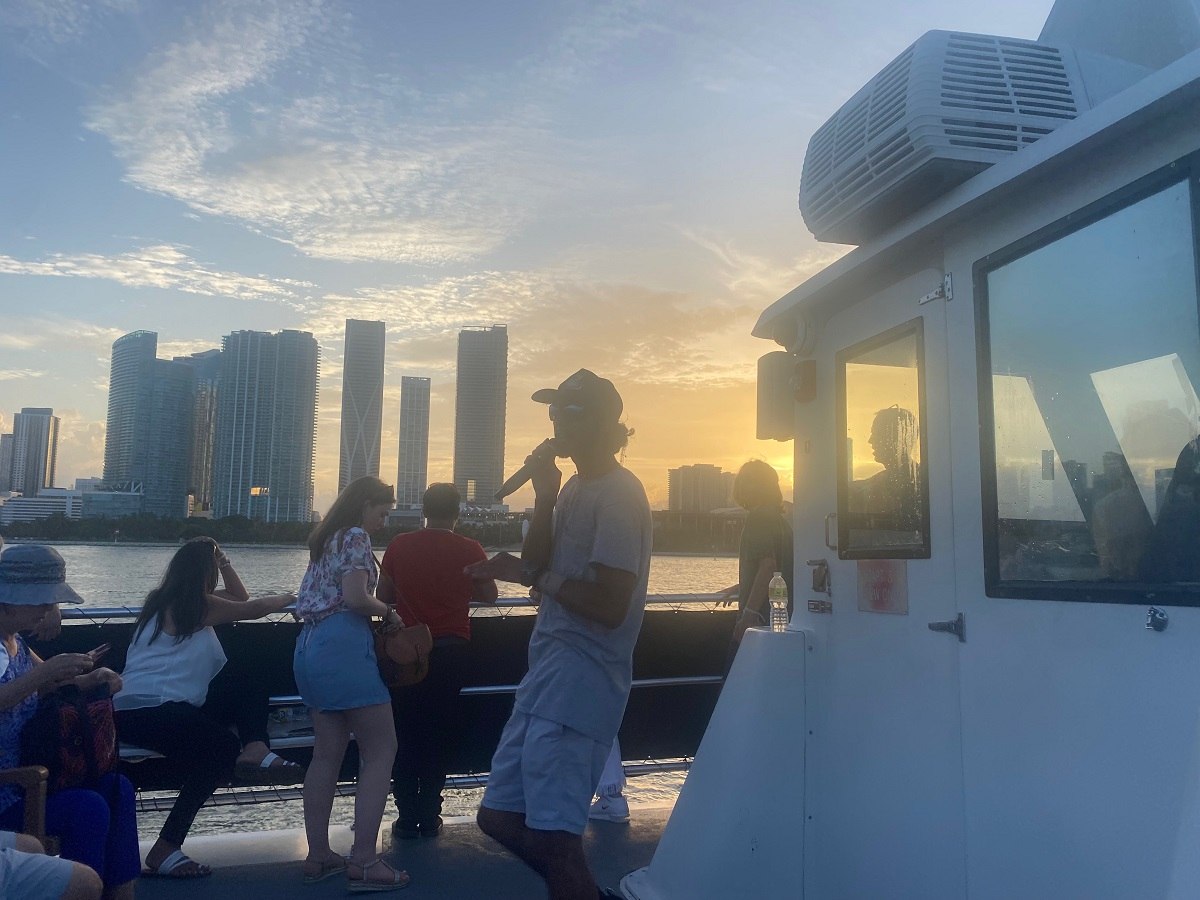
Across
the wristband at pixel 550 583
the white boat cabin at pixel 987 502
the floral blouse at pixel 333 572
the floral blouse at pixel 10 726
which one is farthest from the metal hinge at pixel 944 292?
the floral blouse at pixel 10 726

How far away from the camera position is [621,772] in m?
4.97

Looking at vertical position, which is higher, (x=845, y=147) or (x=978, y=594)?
(x=845, y=147)

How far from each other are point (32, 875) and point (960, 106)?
3.03 meters

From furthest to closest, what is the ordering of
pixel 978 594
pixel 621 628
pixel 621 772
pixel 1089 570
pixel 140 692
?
pixel 621 772, pixel 140 692, pixel 621 628, pixel 978 594, pixel 1089 570

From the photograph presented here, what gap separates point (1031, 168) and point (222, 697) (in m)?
4.07

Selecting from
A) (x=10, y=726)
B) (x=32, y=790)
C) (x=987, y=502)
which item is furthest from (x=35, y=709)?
(x=987, y=502)

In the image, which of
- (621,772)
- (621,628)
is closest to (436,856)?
(621,772)

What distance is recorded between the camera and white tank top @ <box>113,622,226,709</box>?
13.1 ft

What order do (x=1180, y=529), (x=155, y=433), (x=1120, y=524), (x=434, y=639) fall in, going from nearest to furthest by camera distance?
(x=1180, y=529)
(x=1120, y=524)
(x=434, y=639)
(x=155, y=433)

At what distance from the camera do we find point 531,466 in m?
2.64

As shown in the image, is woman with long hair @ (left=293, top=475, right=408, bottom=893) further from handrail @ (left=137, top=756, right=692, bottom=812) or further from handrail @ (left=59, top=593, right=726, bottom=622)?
handrail @ (left=59, top=593, right=726, bottom=622)

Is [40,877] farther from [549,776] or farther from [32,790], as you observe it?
[549,776]

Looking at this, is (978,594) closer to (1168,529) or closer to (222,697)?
(1168,529)

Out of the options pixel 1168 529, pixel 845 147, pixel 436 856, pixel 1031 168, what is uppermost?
pixel 845 147
